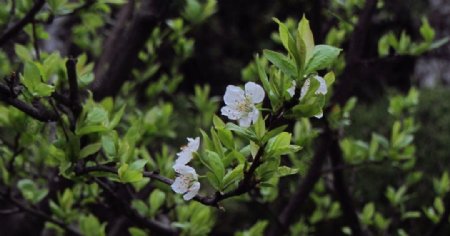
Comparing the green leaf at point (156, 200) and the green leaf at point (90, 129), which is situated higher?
the green leaf at point (90, 129)

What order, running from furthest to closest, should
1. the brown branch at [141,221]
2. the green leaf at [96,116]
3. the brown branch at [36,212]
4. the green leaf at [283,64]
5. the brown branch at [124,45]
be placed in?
1. the brown branch at [124,45]
2. the brown branch at [36,212]
3. the brown branch at [141,221]
4. the green leaf at [96,116]
5. the green leaf at [283,64]

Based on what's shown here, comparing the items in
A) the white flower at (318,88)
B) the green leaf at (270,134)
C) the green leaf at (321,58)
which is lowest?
the green leaf at (270,134)

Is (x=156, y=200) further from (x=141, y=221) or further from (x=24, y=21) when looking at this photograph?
(x=24, y=21)

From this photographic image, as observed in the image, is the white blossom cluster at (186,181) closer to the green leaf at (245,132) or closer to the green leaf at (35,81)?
the green leaf at (245,132)

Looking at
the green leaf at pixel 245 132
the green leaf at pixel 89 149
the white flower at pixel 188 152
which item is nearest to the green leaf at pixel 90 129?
the green leaf at pixel 89 149

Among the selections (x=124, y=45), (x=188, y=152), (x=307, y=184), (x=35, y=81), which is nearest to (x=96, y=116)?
(x=35, y=81)

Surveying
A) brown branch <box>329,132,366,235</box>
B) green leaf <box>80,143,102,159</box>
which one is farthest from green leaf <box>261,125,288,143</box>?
brown branch <box>329,132,366,235</box>

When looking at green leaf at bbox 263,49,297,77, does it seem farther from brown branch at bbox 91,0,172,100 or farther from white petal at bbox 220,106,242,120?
brown branch at bbox 91,0,172,100
